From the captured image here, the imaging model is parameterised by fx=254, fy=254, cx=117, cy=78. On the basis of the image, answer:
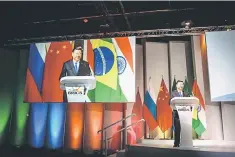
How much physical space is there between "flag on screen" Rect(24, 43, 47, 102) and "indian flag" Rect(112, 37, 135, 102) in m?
2.02

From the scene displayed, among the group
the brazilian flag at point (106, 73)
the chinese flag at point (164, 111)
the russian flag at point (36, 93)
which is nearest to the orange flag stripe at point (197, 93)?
the chinese flag at point (164, 111)

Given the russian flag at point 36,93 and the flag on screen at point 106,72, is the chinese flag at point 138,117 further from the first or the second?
the russian flag at point 36,93

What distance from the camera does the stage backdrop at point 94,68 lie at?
622cm

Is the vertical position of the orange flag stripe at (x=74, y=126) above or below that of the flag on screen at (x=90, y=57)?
below

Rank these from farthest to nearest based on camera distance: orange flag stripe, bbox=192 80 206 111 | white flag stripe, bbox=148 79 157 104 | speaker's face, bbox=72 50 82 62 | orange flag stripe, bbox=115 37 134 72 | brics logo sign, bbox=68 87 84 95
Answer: white flag stripe, bbox=148 79 157 104, orange flag stripe, bbox=192 80 206 111, speaker's face, bbox=72 50 82 62, orange flag stripe, bbox=115 37 134 72, brics logo sign, bbox=68 87 84 95

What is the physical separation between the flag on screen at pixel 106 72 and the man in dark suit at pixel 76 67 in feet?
0.85

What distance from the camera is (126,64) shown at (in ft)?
20.8

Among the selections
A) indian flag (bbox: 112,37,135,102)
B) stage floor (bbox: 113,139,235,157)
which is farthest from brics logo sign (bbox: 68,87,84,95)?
stage floor (bbox: 113,139,235,157)

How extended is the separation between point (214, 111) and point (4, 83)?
6.26 metres

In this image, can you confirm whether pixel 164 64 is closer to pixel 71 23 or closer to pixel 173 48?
pixel 173 48

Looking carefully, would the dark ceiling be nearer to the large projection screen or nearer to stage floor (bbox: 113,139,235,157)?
the large projection screen

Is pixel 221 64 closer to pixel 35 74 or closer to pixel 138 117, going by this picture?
pixel 138 117

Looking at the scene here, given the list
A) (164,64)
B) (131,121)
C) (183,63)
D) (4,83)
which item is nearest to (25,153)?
(4,83)

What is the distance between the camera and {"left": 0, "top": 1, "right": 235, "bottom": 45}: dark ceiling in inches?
255
